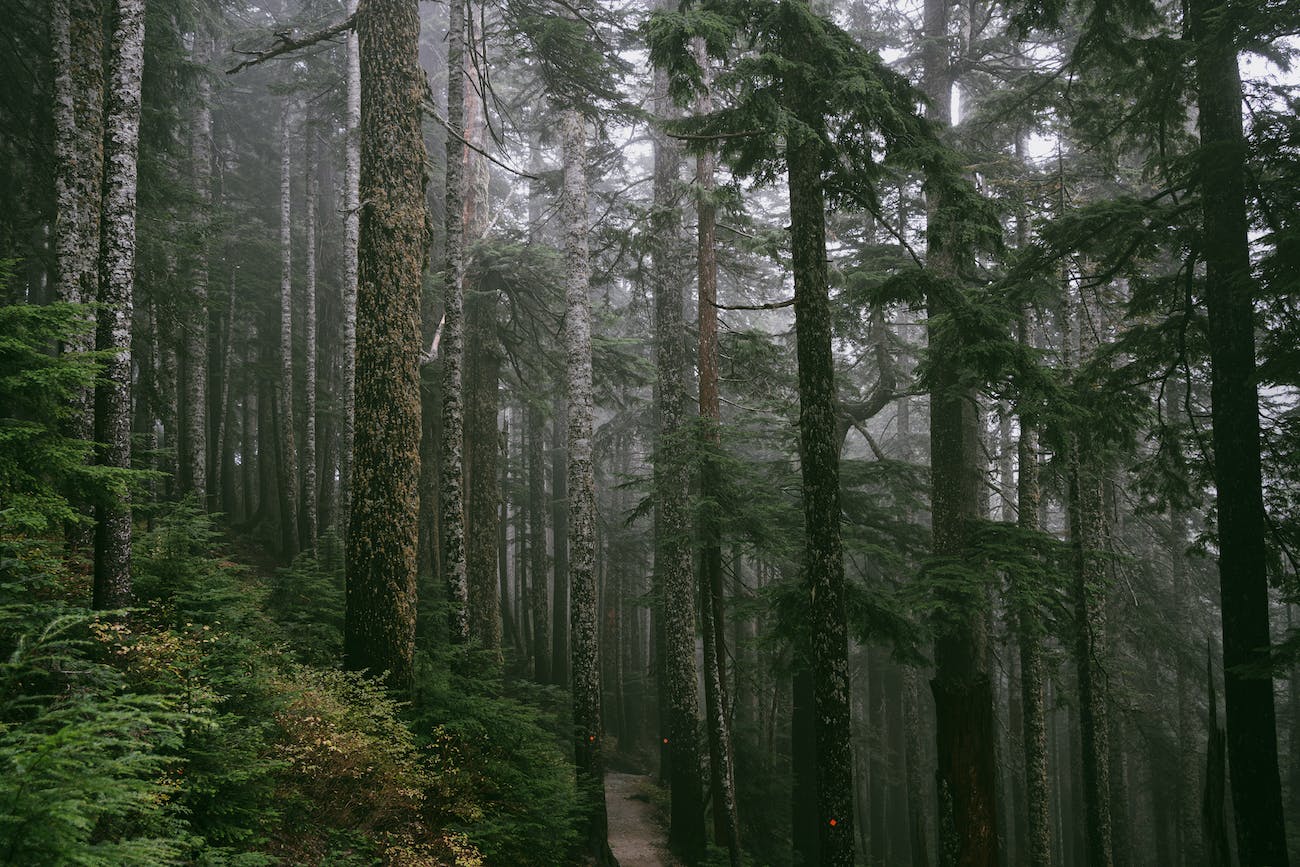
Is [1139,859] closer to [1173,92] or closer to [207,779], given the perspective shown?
[1173,92]

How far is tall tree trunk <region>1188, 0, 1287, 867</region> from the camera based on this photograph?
30.1 feet

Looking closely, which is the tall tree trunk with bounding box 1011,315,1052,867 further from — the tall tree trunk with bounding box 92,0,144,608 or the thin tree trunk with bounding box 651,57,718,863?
the tall tree trunk with bounding box 92,0,144,608

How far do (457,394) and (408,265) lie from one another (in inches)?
157

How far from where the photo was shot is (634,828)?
15.8 metres

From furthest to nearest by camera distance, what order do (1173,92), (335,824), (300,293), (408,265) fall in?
(300,293)
(1173,92)
(408,265)
(335,824)

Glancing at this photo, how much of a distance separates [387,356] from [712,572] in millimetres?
6369

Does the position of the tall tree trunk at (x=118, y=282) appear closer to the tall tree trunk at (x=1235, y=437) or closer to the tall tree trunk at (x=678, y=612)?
the tall tree trunk at (x=678, y=612)

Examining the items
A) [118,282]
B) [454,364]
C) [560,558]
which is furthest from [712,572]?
[560,558]

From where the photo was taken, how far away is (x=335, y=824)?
6.11 m

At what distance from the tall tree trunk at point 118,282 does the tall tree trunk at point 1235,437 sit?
13.4m

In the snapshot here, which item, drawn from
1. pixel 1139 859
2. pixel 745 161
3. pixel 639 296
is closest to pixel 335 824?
pixel 745 161

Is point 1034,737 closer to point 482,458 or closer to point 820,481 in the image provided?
point 820,481

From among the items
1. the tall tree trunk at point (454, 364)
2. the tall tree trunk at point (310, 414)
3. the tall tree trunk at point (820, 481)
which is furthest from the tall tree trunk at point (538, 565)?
the tall tree trunk at point (820, 481)

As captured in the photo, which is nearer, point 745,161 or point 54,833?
point 54,833
